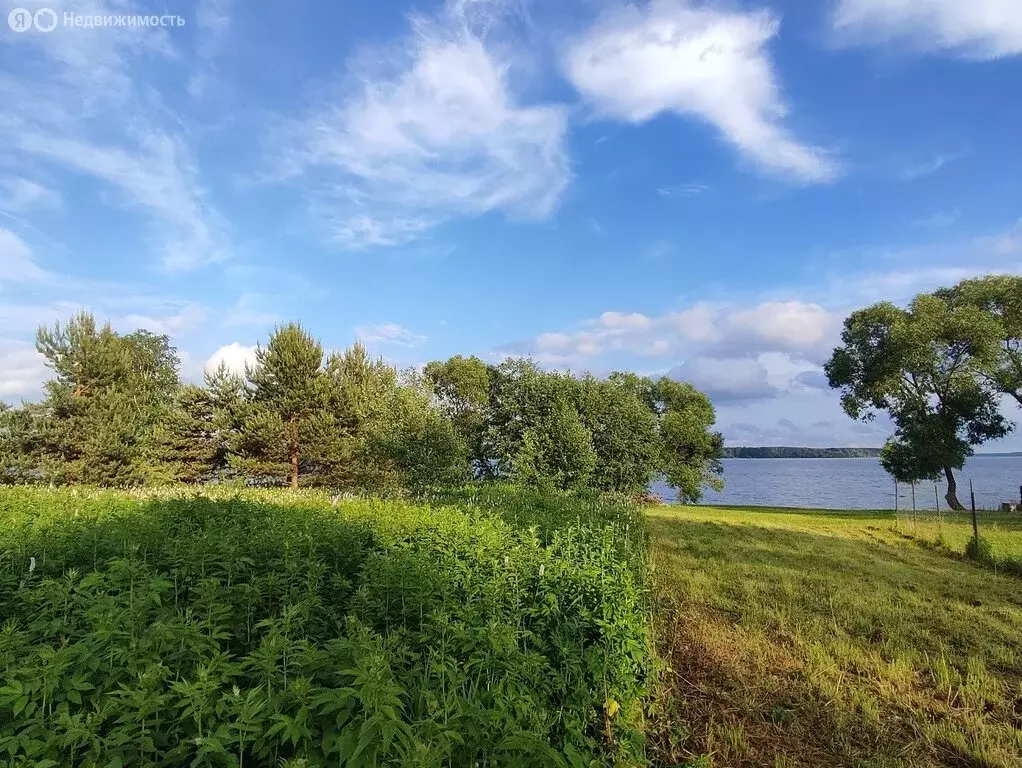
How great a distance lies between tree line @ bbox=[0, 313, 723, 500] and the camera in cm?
2111

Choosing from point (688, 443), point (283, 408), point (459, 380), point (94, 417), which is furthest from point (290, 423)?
point (688, 443)

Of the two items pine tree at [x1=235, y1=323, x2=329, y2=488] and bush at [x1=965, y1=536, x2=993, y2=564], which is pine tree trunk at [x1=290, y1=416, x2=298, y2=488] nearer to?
pine tree at [x1=235, y1=323, x2=329, y2=488]

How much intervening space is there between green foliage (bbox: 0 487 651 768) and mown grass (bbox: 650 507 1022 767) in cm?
126

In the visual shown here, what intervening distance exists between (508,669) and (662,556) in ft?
35.1

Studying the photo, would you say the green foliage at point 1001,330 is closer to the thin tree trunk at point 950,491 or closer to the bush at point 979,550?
the thin tree trunk at point 950,491

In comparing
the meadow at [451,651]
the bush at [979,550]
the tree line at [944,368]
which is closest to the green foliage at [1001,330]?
the tree line at [944,368]

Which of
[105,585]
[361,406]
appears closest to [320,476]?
[361,406]

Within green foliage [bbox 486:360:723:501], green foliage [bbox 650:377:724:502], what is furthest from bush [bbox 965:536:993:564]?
green foliage [bbox 650:377:724:502]

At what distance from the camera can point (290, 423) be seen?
33438mm

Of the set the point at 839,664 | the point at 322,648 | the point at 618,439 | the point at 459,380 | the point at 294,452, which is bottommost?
the point at 839,664

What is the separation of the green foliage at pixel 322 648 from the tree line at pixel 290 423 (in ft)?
47.8

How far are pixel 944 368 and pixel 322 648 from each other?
3510 centimetres

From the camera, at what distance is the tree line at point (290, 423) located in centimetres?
2111

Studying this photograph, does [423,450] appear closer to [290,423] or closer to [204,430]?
[290,423]
